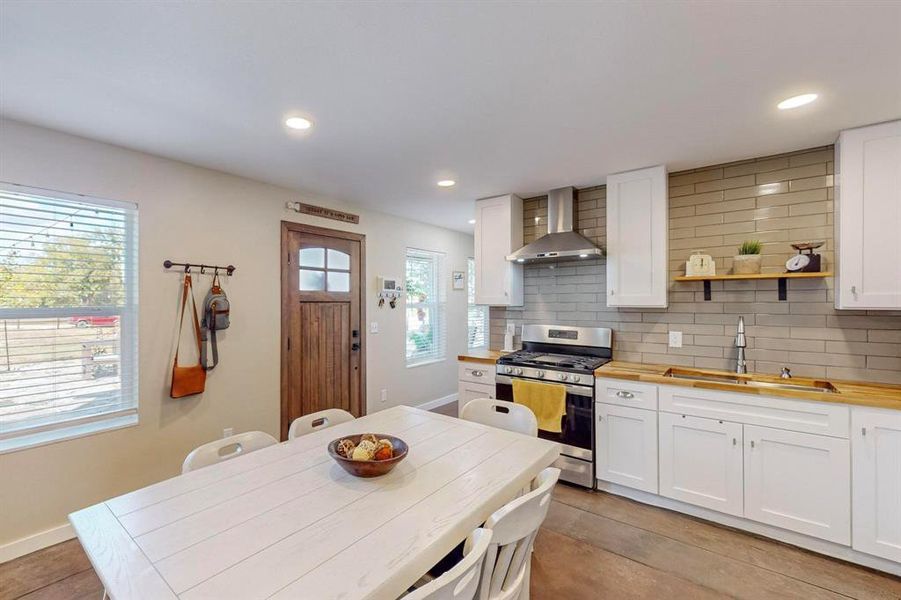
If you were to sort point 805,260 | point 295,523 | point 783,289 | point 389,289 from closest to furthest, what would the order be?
1. point 295,523
2. point 805,260
3. point 783,289
4. point 389,289

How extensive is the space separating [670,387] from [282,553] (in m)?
2.47

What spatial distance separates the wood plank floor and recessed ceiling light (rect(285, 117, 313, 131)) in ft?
8.52

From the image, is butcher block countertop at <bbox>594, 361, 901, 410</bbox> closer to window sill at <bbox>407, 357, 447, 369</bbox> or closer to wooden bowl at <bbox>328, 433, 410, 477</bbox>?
wooden bowl at <bbox>328, 433, 410, 477</bbox>

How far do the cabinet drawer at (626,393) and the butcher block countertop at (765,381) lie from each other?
0.05 metres

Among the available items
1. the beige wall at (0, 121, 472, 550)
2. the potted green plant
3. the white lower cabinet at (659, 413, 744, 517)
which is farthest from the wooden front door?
the potted green plant

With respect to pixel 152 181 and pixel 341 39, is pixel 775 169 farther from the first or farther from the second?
pixel 152 181

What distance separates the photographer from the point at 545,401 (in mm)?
3035

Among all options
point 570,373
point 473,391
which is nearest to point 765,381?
point 570,373

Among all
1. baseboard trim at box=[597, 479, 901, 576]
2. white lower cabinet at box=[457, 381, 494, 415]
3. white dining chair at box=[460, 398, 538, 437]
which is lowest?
baseboard trim at box=[597, 479, 901, 576]

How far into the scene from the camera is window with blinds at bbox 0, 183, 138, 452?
86.2 inches

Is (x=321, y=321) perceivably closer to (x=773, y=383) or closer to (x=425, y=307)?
(x=425, y=307)

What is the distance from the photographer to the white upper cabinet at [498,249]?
3.67m

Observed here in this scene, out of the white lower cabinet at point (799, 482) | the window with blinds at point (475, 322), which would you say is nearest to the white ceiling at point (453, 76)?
the white lower cabinet at point (799, 482)

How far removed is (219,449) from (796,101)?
10.6 ft
